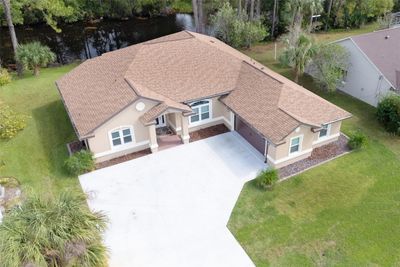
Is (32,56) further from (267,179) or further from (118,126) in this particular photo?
(267,179)

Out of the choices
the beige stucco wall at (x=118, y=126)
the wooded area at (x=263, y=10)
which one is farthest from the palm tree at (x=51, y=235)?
the wooded area at (x=263, y=10)

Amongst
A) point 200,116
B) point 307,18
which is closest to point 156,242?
point 200,116

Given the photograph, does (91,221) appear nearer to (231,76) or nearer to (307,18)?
(231,76)

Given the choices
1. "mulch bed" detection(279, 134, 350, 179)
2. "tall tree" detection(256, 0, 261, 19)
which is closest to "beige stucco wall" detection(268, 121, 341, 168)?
"mulch bed" detection(279, 134, 350, 179)

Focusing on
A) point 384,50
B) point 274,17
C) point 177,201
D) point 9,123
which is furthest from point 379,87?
point 9,123

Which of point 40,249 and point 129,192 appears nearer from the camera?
point 40,249
